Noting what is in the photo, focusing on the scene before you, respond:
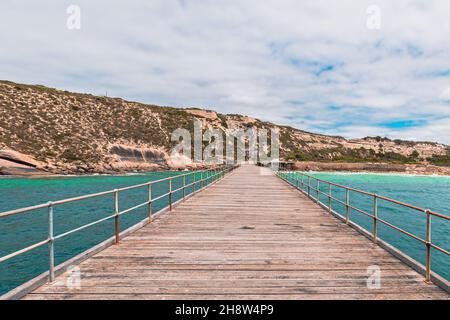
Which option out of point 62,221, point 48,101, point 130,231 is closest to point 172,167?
point 48,101

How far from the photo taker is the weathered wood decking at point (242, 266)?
12.9 ft

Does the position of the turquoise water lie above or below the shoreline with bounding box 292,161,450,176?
below

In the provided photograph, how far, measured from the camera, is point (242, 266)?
4.92 meters

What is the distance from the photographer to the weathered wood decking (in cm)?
393

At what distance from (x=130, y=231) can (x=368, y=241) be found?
5845 mm

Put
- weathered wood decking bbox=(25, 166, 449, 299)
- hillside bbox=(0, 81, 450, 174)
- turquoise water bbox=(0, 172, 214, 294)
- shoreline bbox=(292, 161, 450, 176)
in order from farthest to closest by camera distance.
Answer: shoreline bbox=(292, 161, 450, 176), hillside bbox=(0, 81, 450, 174), turquoise water bbox=(0, 172, 214, 294), weathered wood decking bbox=(25, 166, 449, 299)

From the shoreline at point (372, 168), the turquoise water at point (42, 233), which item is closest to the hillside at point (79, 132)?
the shoreline at point (372, 168)

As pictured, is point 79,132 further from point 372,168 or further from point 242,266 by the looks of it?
point 372,168

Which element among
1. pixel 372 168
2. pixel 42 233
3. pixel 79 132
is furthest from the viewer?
pixel 372 168

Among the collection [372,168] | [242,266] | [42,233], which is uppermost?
[242,266]

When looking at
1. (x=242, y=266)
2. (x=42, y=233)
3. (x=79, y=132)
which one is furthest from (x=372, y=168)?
(x=242, y=266)

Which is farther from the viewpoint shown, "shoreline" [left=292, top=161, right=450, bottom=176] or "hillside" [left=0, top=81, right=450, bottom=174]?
"shoreline" [left=292, top=161, right=450, bottom=176]

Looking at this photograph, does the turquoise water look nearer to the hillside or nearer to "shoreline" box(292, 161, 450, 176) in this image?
the hillside

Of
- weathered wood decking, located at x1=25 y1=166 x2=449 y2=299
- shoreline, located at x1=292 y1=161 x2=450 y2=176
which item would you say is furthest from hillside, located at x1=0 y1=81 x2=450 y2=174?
weathered wood decking, located at x1=25 y1=166 x2=449 y2=299
